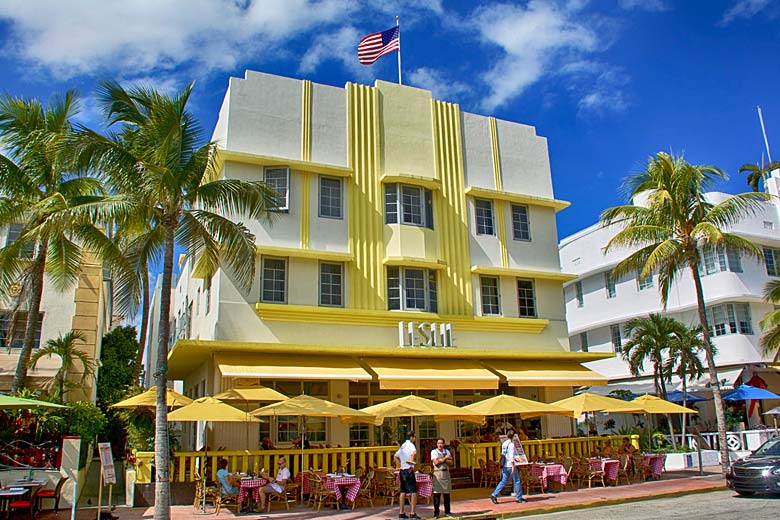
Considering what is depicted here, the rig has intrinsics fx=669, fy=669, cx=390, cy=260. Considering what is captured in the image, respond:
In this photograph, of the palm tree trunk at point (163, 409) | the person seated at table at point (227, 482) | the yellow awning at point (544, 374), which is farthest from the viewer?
the yellow awning at point (544, 374)

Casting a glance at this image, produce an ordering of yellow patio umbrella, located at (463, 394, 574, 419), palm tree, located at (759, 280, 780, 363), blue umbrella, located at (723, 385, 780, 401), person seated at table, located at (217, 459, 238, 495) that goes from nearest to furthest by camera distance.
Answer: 1. person seated at table, located at (217, 459, 238, 495)
2. yellow patio umbrella, located at (463, 394, 574, 419)
3. blue umbrella, located at (723, 385, 780, 401)
4. palm tree, located at (759, 280, 780, 363)

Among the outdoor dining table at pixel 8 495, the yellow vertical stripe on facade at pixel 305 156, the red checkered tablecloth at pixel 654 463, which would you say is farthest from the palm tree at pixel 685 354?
the outdoor dining table at pixel 8 495

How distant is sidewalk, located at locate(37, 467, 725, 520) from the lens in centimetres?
1483

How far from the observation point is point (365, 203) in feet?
73.3

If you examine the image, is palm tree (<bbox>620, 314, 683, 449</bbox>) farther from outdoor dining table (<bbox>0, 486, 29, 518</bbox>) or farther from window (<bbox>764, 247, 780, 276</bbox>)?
outdoor dining table (<bbox>0, 486, 29, 518</bbox>)

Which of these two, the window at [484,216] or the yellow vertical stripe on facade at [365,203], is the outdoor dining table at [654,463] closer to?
the window at [484,216]

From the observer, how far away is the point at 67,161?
49.2 feet

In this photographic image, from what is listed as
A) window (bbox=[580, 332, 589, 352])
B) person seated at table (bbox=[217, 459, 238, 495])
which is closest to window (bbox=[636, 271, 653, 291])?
window (bbox=[580, 332, 589, 352])

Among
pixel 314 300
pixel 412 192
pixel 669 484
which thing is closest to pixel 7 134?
pixel 314 300

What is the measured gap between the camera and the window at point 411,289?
71.9 ft

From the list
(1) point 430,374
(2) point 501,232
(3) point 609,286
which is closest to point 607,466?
(1) point 430,374

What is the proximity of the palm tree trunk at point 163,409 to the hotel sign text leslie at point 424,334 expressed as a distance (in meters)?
7.89

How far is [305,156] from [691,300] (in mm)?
20697

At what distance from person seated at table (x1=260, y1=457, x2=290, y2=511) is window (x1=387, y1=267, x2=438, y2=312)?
706cm
